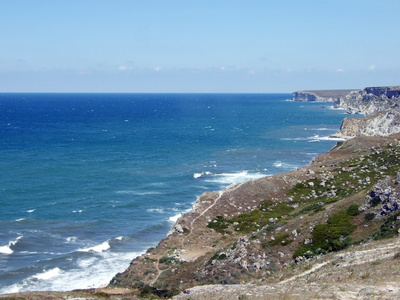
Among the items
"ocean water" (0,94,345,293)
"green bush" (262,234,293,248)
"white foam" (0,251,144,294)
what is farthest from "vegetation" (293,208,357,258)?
"ocean water" (0,94,345,293)

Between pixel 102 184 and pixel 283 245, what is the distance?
48330 millimetres

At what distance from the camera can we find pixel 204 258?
38.8 m

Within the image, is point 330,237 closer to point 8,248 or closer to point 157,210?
point 157,210

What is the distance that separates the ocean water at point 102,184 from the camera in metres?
47.6

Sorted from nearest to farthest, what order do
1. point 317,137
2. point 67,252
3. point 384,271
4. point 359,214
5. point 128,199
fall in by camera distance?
point 384,271 < point 359,214 < point 67,252 < point 128,199 < point 317,137

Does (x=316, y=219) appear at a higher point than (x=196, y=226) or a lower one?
higher

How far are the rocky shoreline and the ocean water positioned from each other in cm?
655

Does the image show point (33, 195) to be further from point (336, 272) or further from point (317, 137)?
point (317, 137)

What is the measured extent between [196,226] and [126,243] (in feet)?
29.2

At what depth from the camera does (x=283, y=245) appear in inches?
1452

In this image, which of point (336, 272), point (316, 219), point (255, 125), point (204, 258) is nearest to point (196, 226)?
point (204, 258)

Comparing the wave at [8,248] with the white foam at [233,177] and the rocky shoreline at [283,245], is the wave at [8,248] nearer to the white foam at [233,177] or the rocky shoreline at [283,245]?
the rocky shoreline at [283,245]

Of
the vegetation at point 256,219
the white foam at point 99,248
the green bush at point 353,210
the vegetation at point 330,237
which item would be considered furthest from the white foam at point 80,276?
the green bush at point 353,210

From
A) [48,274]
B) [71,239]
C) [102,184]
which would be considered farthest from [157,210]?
[48,274]
